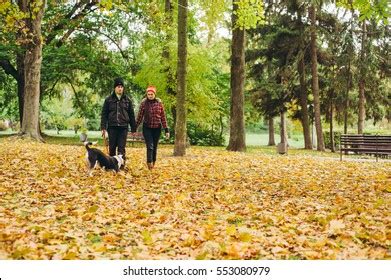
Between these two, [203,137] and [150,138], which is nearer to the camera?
[150,138]

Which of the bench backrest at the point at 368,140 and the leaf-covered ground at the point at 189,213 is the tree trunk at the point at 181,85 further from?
the bench backrest at the point at 368,140

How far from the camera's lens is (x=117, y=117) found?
30.9 feet

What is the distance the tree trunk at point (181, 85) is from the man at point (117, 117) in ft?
14.5

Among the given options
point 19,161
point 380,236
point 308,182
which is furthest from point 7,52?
point 380,236

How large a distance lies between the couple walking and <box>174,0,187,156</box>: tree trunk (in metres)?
3.89

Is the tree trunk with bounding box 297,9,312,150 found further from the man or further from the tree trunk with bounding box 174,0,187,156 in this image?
the man

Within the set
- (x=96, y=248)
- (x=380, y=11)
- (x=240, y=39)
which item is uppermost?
(x=240, y=39)

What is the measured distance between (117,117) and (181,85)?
4.82 metres

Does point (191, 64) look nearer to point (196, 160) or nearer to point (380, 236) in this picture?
point (196, 160)

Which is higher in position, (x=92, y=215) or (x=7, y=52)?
(x=7, y=52)

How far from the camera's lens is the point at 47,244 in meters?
4.55

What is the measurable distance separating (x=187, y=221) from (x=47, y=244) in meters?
1.83


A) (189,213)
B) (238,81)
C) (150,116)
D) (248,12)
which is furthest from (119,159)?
(238,81)

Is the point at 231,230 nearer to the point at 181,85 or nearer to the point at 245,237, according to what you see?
the point at 245,237
